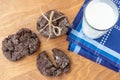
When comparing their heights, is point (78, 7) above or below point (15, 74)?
above

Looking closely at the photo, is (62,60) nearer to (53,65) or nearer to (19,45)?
(53,65)

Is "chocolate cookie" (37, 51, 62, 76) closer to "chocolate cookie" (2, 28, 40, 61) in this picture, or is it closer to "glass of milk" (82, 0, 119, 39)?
"chocolate cookie" (2, 28, 40, 61)

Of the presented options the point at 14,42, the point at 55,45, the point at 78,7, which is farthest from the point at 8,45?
the point at 78,7

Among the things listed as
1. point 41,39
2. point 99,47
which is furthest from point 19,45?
point 99,47

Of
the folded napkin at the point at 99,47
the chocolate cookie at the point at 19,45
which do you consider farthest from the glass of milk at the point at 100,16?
the chocolate cookie at the point at 19,45

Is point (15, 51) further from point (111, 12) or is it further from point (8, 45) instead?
point (111, 12)

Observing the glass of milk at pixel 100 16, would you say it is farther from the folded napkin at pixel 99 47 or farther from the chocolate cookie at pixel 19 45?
the chocolate cookie at pixel 19 45
